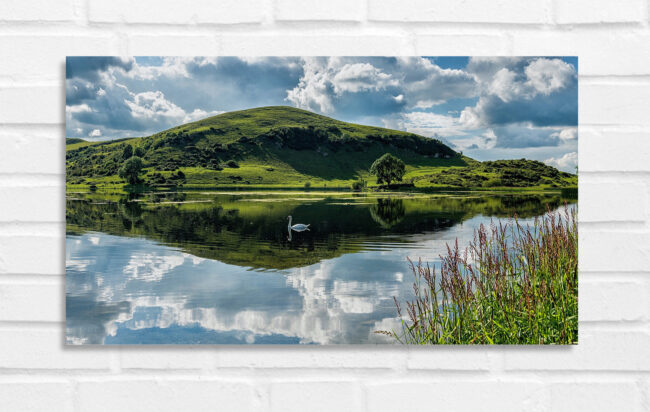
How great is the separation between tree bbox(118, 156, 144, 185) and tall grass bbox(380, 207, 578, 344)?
1684 mm

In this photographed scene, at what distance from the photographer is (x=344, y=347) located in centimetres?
225

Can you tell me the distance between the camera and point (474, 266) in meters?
2.31

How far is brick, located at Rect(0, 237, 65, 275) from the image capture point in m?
2.28
